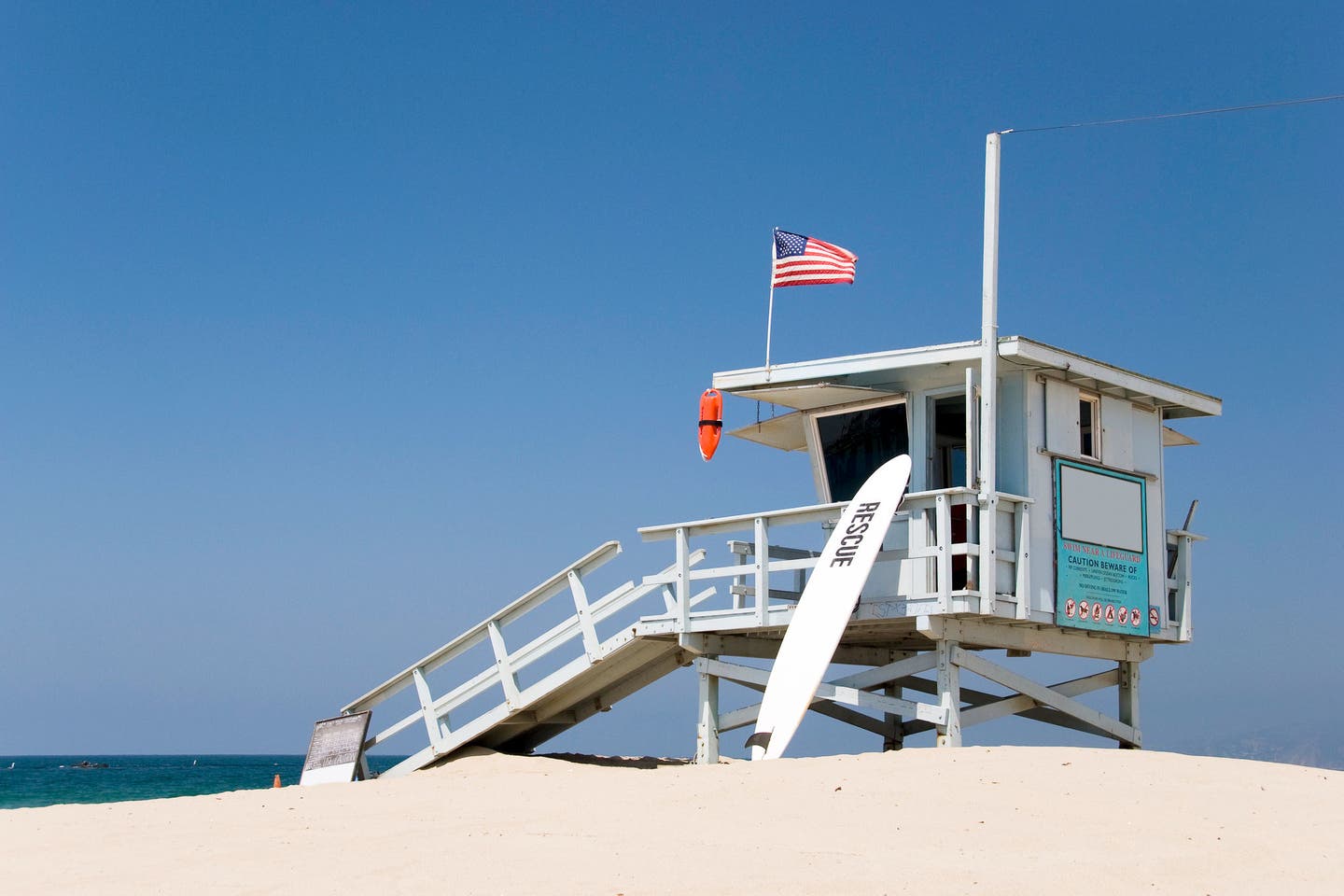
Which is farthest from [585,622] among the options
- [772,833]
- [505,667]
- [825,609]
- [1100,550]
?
[772,833]

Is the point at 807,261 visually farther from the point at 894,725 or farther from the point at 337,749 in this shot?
the point at 337,749

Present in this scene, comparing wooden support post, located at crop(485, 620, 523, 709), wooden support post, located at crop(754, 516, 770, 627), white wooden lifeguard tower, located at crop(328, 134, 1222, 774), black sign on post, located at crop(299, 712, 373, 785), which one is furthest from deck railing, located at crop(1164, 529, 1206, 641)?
black sign on post, located at crop(299, 712, 373, 785)

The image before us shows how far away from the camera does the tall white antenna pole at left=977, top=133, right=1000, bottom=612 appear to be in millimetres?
13531

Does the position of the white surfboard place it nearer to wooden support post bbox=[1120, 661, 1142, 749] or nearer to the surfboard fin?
the surfboard fin

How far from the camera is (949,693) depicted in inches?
533

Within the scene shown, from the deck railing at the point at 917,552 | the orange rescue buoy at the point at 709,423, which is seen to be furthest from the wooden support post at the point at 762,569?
the orange rescue buoy at the point at 709,423

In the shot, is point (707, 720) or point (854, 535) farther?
point (707, 720)

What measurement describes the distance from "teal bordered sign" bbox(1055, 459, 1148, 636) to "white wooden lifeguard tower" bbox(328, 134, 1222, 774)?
0.02m

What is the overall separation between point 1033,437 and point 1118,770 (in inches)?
195

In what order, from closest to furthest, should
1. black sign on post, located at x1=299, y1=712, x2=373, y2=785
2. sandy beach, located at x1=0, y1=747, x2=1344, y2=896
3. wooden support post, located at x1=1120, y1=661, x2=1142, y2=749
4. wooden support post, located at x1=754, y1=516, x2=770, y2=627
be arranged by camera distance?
sandy beach, located at x1=0, y1=747, x2=1344, y2=896 < wooden support post, located at x1=754, y1=516, x2=770, y2=627 < wooden support post, located at x1=1120, y1=661, x2=1142, y2=749 < black sign on post, located at x1=299, y1=712, x2=373, y2=785

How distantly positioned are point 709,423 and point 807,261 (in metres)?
2.08

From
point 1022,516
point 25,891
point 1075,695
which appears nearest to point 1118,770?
point 1022,516

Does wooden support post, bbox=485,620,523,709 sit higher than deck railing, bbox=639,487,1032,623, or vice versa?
deck railing, bbox=639,487,1032,623

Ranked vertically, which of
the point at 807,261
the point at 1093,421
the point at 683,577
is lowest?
the point at 683,577
